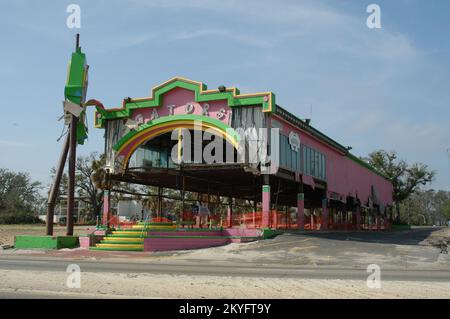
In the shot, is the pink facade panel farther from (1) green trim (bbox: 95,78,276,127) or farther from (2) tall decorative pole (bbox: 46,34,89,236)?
(2) tall decorative pole (bbox: 46,34,89,236)

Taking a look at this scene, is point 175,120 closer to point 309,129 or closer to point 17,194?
point 309,129

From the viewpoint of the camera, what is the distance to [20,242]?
93.8 feet

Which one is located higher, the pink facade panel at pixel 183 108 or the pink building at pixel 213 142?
the pink facade panel at pixel 183 108

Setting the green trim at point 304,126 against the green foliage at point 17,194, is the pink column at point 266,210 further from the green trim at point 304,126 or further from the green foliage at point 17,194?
the green foliage at point 17,194

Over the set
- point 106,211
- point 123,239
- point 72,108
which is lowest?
point 123,239

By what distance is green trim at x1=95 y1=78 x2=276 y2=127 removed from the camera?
3033 cm

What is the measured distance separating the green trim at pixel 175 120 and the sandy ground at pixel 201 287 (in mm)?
17217

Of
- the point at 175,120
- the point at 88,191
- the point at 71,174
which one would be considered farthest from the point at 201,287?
the point at 88,191

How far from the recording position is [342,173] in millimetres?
48031

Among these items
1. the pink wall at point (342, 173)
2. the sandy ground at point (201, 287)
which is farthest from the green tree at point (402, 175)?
the sandy ground at point (201, 287)

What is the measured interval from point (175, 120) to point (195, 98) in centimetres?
196

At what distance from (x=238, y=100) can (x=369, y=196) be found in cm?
3396

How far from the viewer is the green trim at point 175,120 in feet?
99.9
